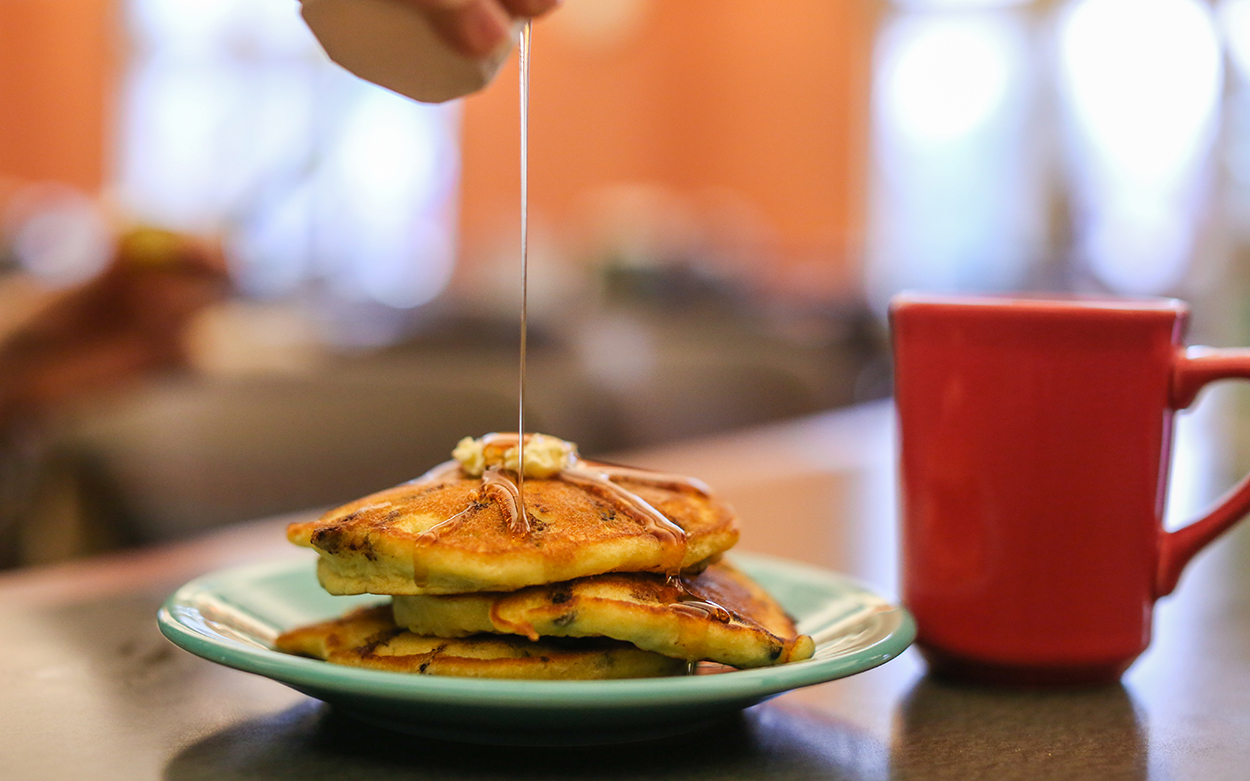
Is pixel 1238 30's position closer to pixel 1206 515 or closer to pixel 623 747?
pixel 1206 515

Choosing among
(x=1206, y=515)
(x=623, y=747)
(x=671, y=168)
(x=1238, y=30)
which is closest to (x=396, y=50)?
(x=623, y=747)

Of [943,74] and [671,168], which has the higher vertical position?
[943,74]

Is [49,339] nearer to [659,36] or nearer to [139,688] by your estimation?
[139,688]

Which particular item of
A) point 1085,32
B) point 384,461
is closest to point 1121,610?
point 384,461

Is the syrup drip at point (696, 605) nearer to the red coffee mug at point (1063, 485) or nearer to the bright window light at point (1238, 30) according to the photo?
the red coffee mug at point (1063, 485)

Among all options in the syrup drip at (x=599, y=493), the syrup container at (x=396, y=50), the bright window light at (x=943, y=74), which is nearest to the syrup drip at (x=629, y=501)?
the syrup drip at (x=599, y=493)

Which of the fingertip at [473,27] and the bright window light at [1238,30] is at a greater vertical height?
the bright window light at [1238,30]

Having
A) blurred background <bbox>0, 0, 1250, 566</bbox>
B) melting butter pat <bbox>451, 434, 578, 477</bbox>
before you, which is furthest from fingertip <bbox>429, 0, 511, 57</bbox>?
blurred background <bbox>0, 0, 1250, 566</bbox>
